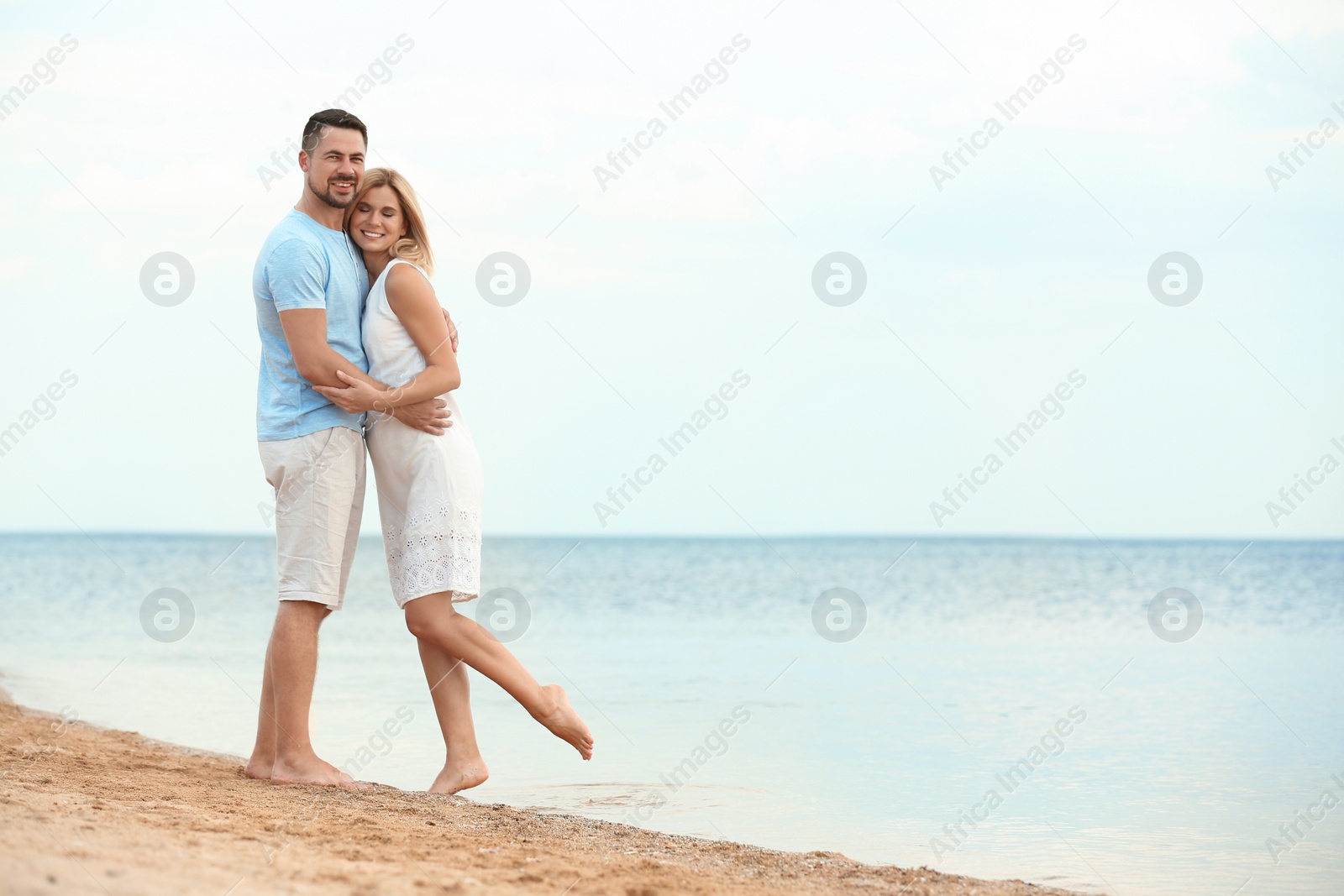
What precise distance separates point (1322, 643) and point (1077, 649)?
9.44 ft

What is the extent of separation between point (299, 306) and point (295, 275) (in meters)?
0.10

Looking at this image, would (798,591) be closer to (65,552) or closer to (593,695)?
(593,695)

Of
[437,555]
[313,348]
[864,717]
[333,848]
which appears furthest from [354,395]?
[864,717]

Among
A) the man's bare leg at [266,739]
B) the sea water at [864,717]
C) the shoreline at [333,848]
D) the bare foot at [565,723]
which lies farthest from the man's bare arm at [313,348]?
the sea water at [864,717]

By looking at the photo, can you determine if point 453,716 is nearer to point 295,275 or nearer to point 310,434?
point 310,434

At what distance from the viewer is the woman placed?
11.3ft

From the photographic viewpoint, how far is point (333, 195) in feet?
11.6

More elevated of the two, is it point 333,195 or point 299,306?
point 333,195

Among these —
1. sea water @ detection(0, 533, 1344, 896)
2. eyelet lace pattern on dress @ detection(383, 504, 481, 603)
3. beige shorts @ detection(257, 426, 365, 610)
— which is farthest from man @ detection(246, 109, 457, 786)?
sea water @ detection(0, 533, 1344, 896)

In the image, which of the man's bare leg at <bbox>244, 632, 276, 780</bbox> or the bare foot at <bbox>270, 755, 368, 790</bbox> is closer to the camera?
the bare foot at <bbox>270, 755, 368, 790</bbox>

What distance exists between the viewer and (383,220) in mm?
3621

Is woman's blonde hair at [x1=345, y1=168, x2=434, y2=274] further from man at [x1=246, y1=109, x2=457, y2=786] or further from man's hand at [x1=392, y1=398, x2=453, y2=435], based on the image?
man's hand at [x1=392, y1=398, x2=453, y2=435]

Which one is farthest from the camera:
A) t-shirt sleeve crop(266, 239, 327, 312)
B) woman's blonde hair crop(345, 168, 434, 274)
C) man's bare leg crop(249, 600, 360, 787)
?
woman's blonde hair crop(345, 168, 434, 274)

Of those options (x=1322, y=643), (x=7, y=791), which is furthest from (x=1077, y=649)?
(x=7, y=791)
